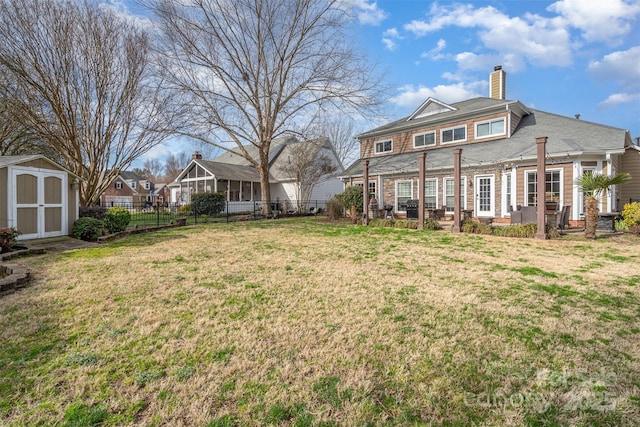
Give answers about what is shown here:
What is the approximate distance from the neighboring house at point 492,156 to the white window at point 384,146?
0.20ft

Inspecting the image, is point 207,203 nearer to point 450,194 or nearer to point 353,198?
point 353,198

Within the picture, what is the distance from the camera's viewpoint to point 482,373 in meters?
2.29

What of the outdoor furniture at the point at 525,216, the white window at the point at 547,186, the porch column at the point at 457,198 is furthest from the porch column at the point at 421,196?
the white window at the point at 547,186

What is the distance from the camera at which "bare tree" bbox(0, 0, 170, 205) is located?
1083cm

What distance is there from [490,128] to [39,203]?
1808 centimetres

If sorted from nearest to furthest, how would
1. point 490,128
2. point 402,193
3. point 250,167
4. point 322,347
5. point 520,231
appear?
point 322,347 → point 520,231 → point 490,128 → point 402,193 → point 250,167

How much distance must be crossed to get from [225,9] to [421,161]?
43.7 ft

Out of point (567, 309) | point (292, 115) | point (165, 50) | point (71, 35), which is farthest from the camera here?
point (292, 115)

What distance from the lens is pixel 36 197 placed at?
828cm

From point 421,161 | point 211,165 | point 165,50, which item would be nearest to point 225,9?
point 165,50

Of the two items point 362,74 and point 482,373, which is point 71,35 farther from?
point 482,373

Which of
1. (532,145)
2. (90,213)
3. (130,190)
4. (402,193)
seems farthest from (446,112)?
(130,190)

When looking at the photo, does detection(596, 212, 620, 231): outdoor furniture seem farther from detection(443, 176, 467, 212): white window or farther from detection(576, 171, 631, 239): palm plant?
detection(443, 176, 467, 212): white window

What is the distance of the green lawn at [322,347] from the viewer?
75.1 inches
